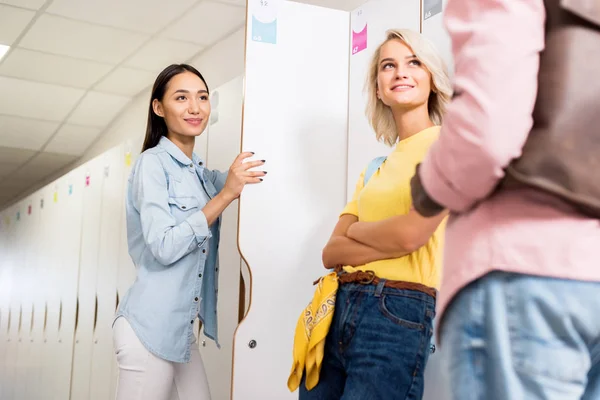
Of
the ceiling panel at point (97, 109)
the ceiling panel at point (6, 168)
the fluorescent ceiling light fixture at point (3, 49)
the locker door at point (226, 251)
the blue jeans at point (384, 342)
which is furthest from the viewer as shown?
the ceiling panel at point (6, 168)

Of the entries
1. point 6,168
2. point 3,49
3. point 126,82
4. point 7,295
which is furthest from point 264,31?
point 6,168

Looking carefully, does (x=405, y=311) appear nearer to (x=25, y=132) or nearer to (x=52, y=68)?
(x=52, y=68)

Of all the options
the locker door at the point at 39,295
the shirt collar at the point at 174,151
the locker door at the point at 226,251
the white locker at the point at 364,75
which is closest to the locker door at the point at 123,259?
the locker door at the point at 226,251

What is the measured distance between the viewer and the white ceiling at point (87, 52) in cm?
400

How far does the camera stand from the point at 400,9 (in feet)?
7.02

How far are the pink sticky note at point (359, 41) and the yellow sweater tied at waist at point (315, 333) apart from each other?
118 cm

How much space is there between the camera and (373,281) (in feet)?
4.42

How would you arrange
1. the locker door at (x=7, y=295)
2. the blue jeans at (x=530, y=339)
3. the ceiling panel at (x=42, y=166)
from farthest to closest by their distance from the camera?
1. the ceiling panel at (x=42, y=166)
2. the locker door at (x=7, y=295)
3. the blue jeans at (x=530, y=339)

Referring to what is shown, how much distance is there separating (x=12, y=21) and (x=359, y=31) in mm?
2825

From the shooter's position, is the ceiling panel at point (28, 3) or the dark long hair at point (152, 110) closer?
the dark long hair at point (152, 110)

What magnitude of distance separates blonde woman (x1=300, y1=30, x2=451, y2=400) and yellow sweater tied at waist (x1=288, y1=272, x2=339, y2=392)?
15 mm

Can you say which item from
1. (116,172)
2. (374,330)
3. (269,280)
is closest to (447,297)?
(374,330)

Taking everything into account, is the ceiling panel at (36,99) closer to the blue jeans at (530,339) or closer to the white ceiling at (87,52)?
the white ceiling at (87,52)

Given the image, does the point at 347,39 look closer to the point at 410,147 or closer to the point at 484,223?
the point at 410,147
